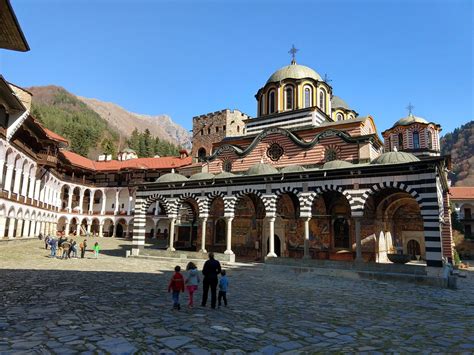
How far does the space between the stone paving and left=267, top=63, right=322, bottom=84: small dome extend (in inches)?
761

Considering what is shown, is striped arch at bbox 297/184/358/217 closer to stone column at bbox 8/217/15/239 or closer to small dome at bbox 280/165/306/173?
small dome at bbox 280/165/306/173

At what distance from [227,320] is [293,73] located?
23749 mm

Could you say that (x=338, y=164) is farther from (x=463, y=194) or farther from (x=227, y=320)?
(x=463, y=194)

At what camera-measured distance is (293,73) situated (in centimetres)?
2750

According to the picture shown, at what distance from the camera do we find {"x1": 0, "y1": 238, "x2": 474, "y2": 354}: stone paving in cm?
534

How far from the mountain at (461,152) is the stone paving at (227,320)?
337 ft

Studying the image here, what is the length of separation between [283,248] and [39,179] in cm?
2811

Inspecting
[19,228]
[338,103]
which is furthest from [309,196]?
[19,228]

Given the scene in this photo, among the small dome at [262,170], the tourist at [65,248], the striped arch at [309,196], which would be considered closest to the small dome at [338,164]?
the striped arch at [309,196]

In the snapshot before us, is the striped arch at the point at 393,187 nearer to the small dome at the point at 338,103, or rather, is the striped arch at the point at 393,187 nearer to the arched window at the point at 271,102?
the arched window at the point at 271,102

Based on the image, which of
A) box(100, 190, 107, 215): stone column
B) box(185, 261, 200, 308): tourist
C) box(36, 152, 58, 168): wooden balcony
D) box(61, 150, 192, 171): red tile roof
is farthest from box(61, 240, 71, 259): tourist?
box(100, 190, 107, 215): stone column

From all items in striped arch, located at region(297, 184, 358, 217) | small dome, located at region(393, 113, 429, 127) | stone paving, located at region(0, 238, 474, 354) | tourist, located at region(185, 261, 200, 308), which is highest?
small dome, located at region(393, 113, 429, 127)

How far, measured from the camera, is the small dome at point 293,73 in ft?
89.9

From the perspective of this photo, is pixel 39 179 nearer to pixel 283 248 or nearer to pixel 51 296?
pixel 283 248
